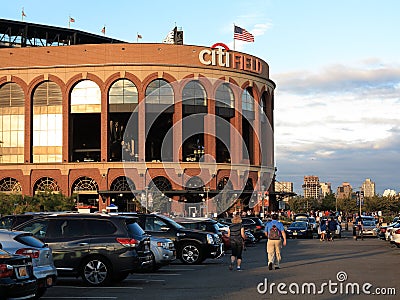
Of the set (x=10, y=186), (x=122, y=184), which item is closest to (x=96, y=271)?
(x=122, y=184)

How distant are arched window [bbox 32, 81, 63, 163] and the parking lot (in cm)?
5133

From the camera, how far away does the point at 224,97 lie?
262 feet

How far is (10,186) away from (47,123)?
308 inches

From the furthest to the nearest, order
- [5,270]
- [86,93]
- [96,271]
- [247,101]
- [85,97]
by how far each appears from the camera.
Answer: [247,101], [86,93], [85,97], [96,271], [5,270]

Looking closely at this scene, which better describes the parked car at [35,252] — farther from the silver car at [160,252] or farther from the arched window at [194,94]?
the arched window at [194,94]

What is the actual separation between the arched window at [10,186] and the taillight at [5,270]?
65.3 meters

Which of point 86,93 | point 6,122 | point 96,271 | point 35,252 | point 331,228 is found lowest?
point 331,228

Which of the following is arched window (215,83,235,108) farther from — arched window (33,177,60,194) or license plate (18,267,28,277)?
license plate (18,267,28,277)

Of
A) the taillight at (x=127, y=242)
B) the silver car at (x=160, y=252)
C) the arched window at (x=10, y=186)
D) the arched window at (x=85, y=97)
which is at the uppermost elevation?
the arched window at (x=85, y=97)

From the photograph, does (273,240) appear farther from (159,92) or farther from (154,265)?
(159,92)

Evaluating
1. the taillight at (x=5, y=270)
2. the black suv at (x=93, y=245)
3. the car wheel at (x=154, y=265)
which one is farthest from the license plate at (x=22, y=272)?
the car wheel at (x=154, y=265)

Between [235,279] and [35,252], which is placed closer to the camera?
[35,252]

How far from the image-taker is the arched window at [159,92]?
251 feet

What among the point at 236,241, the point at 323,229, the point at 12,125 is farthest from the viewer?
the point at 12,125
